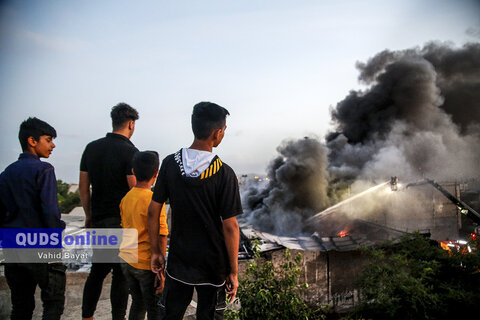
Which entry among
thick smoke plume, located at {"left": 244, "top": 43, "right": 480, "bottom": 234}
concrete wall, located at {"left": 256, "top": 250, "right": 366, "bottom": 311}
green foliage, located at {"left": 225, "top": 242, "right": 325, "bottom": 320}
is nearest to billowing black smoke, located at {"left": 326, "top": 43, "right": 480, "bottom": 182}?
thick smoke plume, located at {"left": 244, "top": 43, "right": 480, "bottom": 234}

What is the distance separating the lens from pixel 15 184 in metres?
2.52

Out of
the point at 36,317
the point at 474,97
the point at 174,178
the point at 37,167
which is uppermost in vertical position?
the point at 474,97

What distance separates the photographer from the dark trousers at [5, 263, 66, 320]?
2531mm

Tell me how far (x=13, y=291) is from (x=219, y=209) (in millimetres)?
2069

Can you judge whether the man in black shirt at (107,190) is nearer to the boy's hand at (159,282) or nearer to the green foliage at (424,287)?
the boy's hand at (159,282)

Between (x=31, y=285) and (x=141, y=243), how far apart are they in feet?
3.61

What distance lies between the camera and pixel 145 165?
2611 millimetres

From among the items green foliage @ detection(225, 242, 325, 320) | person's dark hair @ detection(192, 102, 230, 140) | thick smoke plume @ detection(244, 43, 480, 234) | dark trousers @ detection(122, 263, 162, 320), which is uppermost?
thick smoke plume @ detection(244, 43, 480, 234)

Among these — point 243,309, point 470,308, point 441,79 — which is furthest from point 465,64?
point 243,309

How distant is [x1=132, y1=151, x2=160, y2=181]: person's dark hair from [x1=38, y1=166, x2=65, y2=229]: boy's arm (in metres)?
0.75

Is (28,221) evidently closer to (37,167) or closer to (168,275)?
(37,167)

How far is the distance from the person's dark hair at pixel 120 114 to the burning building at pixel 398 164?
2289 centimetres

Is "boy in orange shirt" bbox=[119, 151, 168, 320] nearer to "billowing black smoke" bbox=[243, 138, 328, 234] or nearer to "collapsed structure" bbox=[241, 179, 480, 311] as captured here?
"collapsed structure" bbox=[241, 179, 480, 311]

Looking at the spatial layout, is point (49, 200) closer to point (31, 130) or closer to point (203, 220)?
point (31, 130)
